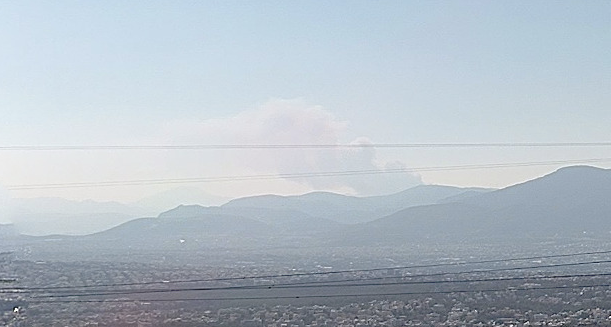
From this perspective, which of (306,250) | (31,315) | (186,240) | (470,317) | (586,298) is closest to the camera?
(31,315)

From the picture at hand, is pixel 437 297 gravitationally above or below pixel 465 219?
below

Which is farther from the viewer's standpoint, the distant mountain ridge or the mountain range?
the distant mountain ridge

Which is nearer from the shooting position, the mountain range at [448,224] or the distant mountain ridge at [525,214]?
the mountain range at [448,224]

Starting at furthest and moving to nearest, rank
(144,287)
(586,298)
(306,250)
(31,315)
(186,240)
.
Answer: (186,240)
(306,250)
(144,287)
(586,298)
(31,315)

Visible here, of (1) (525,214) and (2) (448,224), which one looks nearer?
(1) (525,214)

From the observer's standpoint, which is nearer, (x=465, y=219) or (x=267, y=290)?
(x=267, y=290)

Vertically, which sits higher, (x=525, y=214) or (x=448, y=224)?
(x=525, y=214)

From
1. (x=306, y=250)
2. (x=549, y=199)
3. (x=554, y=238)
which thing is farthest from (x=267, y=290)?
(x=549, y=199)

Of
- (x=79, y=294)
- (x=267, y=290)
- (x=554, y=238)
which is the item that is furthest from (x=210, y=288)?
(x=554, y=238)

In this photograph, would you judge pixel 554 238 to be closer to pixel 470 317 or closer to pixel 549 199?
pixel 549 199
